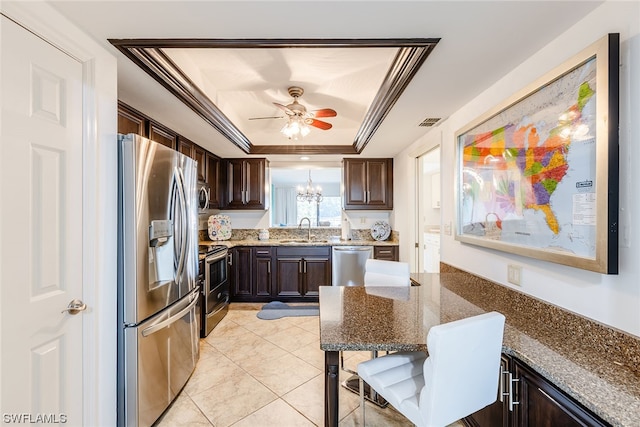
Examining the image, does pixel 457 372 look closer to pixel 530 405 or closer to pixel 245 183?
pixel 530 405

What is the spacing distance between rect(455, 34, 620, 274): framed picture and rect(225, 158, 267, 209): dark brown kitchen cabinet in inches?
125

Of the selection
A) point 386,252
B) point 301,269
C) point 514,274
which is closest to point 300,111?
point 514,274

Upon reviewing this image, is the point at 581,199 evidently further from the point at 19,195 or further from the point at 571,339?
the point at 19,195

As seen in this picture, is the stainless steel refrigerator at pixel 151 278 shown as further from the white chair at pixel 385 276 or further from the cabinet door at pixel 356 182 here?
the cabinet door at pixel 356 182

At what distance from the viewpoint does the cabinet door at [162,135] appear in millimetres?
2414

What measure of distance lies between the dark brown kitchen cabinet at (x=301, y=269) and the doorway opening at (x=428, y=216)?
1.29 m

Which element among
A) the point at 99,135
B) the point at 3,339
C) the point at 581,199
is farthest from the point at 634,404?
the point at 99,135

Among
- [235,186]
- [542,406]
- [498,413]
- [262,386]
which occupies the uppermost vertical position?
[235,186]

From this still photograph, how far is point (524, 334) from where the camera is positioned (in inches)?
50.3

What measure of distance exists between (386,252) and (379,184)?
1.07 m

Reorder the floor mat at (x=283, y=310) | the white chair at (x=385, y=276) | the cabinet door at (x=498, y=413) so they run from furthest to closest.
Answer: the floor mat at (x=283, y=310) < the white chair at (x=385, y=276) < the cabinet door at (x=498, y=413)

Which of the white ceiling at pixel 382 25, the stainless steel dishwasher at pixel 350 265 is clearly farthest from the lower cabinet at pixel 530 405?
the stainless steel dishwasher at pixel 350 265

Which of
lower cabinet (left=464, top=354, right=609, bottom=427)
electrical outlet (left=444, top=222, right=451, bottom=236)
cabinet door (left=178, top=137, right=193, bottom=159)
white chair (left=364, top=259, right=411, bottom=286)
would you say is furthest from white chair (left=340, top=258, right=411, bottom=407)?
cabinet door (left=178, top=137, right=193, bottom=159)

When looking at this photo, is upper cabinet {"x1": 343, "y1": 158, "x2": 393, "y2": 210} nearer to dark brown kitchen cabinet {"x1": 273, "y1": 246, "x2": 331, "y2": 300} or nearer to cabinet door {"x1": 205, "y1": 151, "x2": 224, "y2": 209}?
dark brown kitchen cabinet {"x1": 273, "y1": 246, "x2": 331, "y2": 300}
